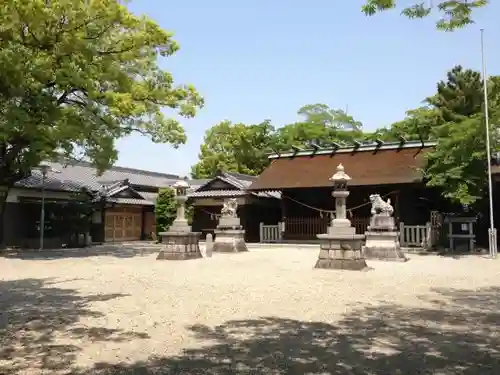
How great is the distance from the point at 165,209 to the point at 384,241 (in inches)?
585

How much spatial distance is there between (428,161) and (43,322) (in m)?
17.9

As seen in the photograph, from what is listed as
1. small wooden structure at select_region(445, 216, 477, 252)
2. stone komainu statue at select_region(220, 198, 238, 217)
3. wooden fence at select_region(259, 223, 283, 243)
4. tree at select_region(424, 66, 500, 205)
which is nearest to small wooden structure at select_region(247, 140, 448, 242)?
wooden fence at select_region(259, 223, 283, 243)

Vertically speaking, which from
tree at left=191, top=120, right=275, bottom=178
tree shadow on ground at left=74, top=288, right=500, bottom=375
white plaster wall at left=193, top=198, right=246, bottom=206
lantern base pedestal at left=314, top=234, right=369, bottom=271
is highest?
tree at left=191, top=120, right=275, bottom=178

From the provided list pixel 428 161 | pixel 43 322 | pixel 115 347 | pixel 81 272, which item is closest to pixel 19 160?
pixel 81 272

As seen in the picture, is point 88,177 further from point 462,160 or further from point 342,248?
point 462,160

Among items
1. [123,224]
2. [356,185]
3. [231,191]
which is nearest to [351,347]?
[356,185]

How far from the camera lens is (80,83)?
53.7ft

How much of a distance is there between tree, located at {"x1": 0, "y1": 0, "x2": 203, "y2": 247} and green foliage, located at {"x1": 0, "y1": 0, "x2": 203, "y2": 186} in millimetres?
31

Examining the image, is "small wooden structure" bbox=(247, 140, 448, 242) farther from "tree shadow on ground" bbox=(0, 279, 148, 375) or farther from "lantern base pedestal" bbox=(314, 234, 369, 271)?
"tree shadow on ground" bbox=(0, 279, 148, 375)

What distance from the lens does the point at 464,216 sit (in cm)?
2077

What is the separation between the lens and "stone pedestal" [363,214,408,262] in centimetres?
1576

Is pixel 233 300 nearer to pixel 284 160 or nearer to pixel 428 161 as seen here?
pixel 428 161

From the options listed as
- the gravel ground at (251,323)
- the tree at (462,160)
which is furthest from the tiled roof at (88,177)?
the tree at (462,160)

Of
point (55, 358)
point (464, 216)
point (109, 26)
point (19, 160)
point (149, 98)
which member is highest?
point (109, 26)
